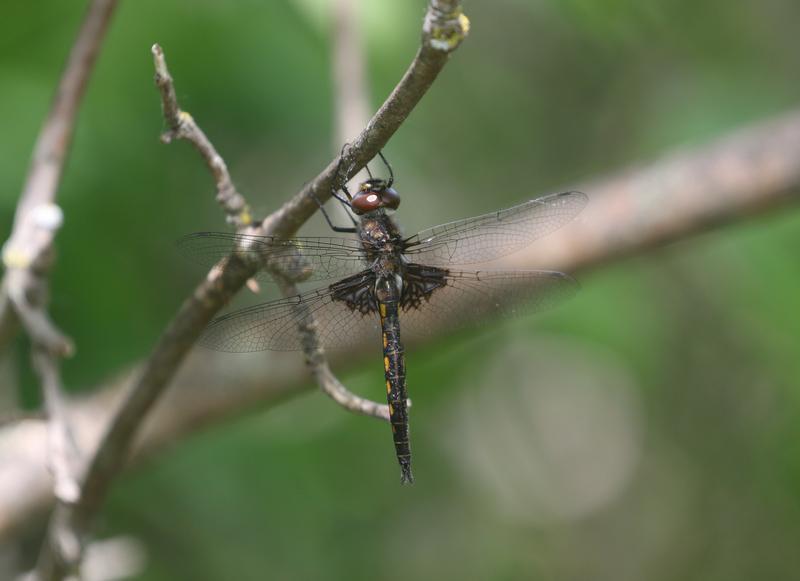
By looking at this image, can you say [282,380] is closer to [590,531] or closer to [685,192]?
[685,192]

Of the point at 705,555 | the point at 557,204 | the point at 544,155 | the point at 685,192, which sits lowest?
the point at 705,555

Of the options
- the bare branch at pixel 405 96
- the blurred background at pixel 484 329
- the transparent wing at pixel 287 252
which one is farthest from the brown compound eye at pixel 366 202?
the bare branch at pixel 405 96

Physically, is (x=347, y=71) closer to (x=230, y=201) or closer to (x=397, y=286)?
(x=397, y=286)

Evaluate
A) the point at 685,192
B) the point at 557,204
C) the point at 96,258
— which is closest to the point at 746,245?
the point at 685,192

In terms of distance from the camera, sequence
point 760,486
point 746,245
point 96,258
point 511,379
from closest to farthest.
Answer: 1. point 96,258
2. point 746,245
3. point 760,486
4. point 511,379

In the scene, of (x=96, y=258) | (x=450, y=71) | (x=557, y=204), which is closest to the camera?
(x=557, y=204)

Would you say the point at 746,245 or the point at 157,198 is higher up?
the point at 157,198

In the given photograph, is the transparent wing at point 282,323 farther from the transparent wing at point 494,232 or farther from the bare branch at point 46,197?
the bare branch at point 46,197

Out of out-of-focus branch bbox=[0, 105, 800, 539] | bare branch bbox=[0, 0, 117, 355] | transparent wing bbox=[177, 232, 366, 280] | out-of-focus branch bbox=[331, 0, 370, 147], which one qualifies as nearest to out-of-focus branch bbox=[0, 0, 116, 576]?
bare branch bbox=[0, 0, 117, 355]
